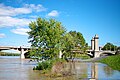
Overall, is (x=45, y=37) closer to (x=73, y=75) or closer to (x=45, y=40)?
(x=45, y=40)

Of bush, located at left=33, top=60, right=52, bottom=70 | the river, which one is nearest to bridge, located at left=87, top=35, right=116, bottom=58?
the river

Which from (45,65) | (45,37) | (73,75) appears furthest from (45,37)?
(73,75)

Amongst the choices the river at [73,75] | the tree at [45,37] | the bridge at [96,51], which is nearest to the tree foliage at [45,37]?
the tree at [45,37]

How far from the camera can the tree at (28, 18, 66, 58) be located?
37.8m

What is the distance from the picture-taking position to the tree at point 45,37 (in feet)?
124

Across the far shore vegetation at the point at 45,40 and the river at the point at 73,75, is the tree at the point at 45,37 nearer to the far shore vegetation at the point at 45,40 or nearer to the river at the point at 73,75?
the far shore vegetation at the point at 45,40

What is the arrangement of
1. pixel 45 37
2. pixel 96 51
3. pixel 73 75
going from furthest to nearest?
pixel 96 51
pixel 45 37
pixel 73 75

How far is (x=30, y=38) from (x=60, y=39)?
431 centimetres

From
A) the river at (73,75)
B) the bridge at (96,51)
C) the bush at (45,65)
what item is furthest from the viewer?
the bridge at (96,51)

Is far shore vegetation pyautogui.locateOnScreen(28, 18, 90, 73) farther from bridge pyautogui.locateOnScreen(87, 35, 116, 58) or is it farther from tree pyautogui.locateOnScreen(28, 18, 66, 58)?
bridge pyautogui.locateOnScreen(87, 35, 116, 58)

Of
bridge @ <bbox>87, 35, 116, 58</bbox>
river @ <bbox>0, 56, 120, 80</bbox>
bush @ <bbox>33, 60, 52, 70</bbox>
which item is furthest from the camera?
bridge @ <bbox>87, 35, 116, 58</bbox>

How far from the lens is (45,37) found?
3784 cm

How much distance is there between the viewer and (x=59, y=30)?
3966 centimetres

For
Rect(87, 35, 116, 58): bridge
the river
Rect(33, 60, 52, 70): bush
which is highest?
Rect(87, 35, 116, 58): bridge
